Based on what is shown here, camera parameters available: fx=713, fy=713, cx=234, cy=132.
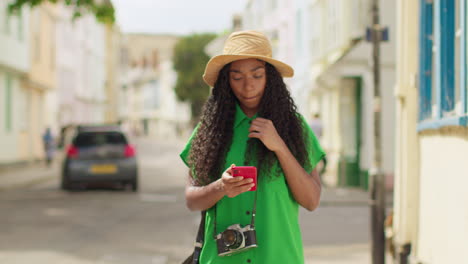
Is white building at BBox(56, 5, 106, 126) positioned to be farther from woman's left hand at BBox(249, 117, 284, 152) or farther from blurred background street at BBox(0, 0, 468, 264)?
woman's left hand at BBox(249, 117, 284, 152)

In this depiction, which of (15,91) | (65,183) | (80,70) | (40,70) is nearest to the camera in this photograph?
(65,183)

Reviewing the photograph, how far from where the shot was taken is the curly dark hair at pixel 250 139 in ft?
9.51

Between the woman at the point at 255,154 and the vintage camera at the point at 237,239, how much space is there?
47 mm

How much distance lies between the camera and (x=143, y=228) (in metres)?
10.8

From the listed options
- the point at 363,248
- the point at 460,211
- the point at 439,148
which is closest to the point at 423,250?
the point at 439,148

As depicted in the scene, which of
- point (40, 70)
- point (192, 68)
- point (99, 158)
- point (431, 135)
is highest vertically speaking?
point (192, 68)

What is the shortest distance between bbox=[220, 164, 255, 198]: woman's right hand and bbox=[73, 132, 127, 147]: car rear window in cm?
1404

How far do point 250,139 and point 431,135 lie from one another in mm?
4057

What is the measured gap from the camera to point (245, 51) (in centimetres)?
292

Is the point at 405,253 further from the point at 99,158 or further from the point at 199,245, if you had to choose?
the point at 99,158

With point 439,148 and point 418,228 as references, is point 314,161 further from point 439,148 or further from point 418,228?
point 418,228

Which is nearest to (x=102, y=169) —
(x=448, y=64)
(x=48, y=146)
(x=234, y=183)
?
(x=448, y=64)

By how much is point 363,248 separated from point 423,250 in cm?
253

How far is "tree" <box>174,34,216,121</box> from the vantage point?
67000mm
